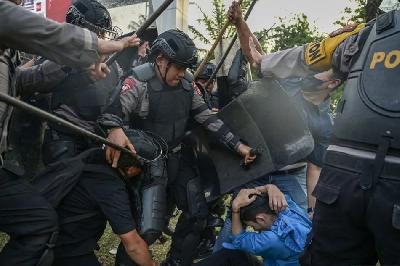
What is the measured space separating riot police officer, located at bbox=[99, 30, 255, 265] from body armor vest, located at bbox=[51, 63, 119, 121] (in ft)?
0.51

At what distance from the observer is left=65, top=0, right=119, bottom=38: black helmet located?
319 cm

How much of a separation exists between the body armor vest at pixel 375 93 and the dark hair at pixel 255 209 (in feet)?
3.66

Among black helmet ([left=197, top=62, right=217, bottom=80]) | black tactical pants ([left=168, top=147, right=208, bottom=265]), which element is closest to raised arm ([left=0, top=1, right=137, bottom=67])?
black tactical pants ([left=168, top=147, right=208, bottom=265])

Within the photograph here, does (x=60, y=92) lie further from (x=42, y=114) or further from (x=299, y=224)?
(x=299, y=224)

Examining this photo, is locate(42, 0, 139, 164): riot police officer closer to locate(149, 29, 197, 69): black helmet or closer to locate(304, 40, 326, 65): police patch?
locate(149, 29, 197, 69): black helmet

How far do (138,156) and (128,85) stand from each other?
80 centimetres

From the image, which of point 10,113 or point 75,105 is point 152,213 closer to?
point 75,105

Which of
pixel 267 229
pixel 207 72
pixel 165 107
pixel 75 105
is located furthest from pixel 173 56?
pixel 207 72

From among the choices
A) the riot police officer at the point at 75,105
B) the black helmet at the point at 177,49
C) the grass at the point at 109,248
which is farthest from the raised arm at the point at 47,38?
the grass at the point at 109,248

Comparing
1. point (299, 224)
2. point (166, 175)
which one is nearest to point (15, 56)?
point (166, 175)

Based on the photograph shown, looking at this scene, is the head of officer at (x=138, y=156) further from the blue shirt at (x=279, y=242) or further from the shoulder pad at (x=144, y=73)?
the blue shirt at (x=279, y=242)

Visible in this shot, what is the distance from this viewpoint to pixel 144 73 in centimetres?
335

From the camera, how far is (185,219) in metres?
3.48

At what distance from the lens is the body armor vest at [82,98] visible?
310 centimetres
